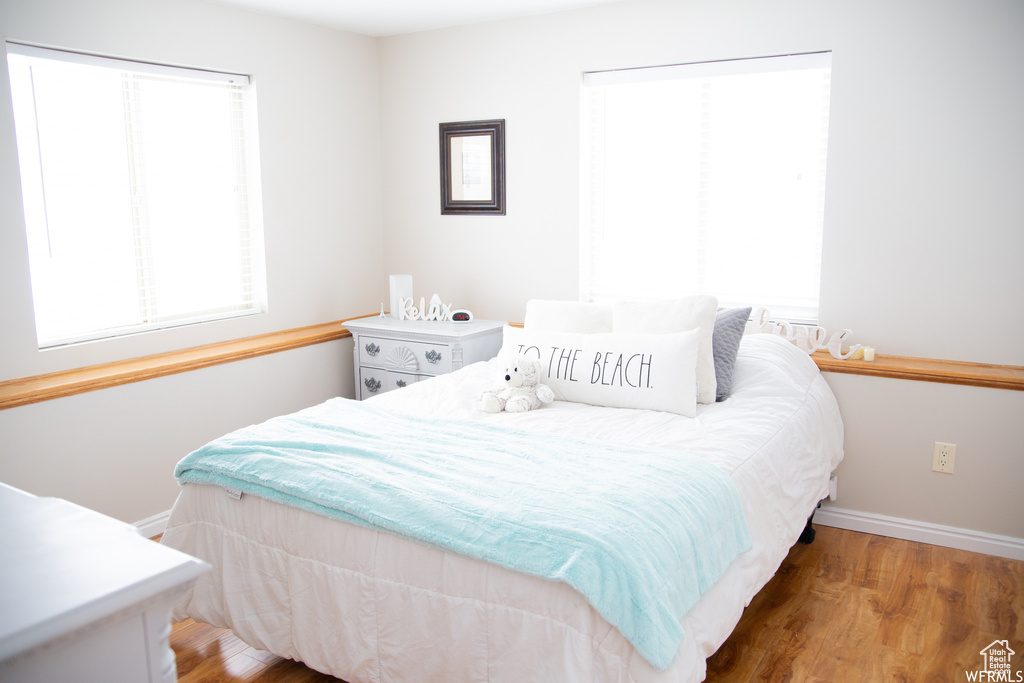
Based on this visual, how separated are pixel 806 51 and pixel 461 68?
1759 millimetres

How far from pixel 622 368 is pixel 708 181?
1264 mm

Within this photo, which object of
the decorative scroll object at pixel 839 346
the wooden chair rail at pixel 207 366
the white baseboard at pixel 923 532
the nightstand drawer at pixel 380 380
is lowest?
the white baseboard at pixel 923 532

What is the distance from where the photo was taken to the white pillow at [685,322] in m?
2.78

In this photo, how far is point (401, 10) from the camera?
3684 millimetres

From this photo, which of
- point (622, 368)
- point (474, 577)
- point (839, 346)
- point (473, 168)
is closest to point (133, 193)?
point (473, 168)

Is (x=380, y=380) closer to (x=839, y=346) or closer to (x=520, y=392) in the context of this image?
(x=520, y=392)

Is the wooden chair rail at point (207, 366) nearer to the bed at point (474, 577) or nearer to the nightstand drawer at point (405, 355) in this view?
the bed at point (474, 577)

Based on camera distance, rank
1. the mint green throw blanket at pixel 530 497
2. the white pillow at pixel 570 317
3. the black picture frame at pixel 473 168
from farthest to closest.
Result: 1. the black picture frame at pixel 473 168
2. the white pillow at pixel 570 317
3. the mint green throw blanket at pixel 530 497

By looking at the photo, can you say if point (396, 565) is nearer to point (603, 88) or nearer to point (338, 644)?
point (338, 644)

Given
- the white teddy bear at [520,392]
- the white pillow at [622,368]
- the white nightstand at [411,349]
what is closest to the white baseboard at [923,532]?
the white pillow at [622,368]

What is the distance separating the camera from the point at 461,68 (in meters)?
4.07

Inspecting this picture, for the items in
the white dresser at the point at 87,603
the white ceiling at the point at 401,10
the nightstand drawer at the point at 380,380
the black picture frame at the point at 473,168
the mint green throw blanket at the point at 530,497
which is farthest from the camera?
the black picture frame at the point at 473,168

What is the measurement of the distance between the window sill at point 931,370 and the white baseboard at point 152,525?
9.31ft

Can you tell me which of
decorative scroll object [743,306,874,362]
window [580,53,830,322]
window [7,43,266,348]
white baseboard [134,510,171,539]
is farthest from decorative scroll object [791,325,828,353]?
white baseboard [134,510,171,539]
